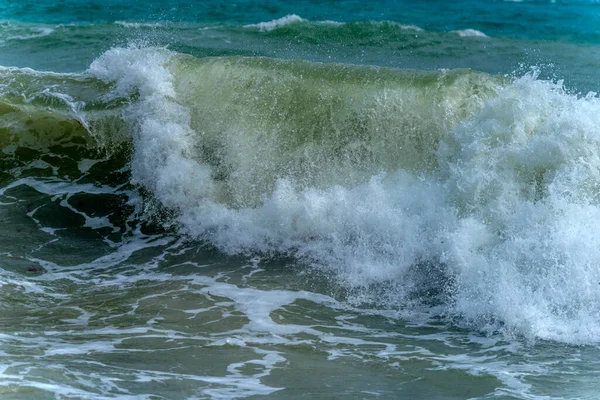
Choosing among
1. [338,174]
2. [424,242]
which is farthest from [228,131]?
[424,242]

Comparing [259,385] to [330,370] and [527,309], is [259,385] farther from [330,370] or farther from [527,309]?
[527,309]

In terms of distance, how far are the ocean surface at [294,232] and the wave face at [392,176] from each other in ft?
0.07

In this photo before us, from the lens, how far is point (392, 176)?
25.0 ft

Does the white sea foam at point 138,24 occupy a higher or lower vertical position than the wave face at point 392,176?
higher

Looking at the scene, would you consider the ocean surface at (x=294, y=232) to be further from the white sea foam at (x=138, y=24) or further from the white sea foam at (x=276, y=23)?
the white sea foam at (x=138, y=24)

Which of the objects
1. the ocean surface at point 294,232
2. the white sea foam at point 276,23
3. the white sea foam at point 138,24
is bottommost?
the ocean surface at point 294,232

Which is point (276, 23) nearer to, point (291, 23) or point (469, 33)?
point (291, 23)

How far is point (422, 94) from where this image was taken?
809 centimetres

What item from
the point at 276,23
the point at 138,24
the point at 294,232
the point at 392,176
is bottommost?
the point at 294,232

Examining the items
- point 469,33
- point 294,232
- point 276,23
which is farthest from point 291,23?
point 294,232

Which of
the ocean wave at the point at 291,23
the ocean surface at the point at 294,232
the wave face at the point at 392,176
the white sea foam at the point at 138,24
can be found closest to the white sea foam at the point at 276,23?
the ocean wave at the point at 291,23

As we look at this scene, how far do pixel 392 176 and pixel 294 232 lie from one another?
1106mm

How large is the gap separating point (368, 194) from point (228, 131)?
1841mm

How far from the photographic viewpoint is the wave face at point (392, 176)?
6.15 m
